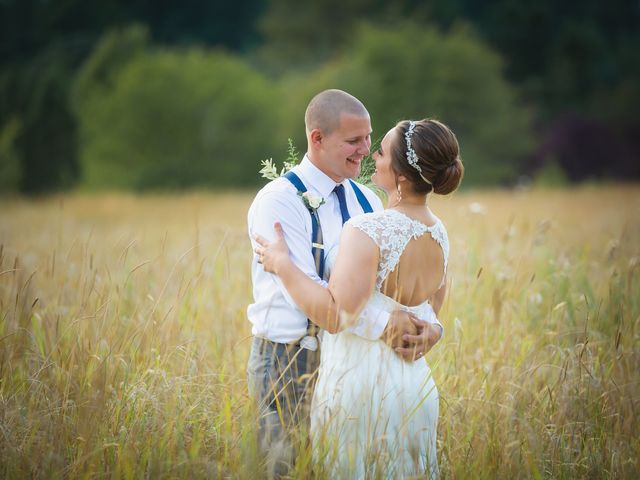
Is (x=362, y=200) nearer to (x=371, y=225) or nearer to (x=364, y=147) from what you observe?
(x=364, y=147)

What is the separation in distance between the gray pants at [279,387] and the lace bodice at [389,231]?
1.83ft

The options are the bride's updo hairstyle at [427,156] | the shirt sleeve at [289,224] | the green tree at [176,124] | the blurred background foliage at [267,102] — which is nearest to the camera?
the bride's updo hairstyle at [427,156]

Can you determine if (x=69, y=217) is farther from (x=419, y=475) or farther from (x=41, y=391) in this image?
(x=419, y=475)

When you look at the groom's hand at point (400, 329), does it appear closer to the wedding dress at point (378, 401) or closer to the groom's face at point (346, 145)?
the wedding dress at point (378, 401)

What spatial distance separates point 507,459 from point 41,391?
90.3 inches

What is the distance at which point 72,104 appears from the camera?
38.3 m

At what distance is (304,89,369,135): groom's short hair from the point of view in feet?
10.9

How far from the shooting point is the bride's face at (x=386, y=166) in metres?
3.23

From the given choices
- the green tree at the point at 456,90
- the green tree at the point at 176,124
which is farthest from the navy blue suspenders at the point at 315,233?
the green tree at the point at 176,124

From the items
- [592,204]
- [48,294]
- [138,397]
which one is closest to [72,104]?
[592,204]

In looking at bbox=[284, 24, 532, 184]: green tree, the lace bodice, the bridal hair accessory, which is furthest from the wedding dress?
bbox=[284, 24, 532, 184]: green tree

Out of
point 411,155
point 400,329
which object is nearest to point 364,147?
point 411,155

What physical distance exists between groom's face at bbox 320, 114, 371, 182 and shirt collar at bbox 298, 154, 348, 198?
4 cm

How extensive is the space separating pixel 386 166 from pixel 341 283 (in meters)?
0.60
